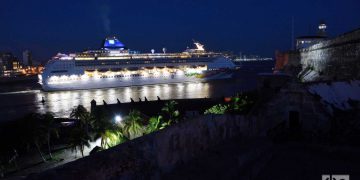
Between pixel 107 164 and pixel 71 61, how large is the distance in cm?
5650

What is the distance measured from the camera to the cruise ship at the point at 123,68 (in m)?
55.4

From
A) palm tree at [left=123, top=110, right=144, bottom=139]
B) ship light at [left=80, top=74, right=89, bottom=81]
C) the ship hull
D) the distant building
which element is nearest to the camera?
palm tree at [left=123, top=110, right=144, bottom=139]

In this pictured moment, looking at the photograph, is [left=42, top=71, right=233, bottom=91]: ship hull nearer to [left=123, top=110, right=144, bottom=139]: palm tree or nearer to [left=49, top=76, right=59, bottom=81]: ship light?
[left=49, top=76, right=59, bottom=81]: ship light

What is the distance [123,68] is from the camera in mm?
60688

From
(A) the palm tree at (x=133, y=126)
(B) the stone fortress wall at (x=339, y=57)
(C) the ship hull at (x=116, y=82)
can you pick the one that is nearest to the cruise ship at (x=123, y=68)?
(C) the ship hull at (x=116, y=82)

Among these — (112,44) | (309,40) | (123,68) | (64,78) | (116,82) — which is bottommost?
(116,82)

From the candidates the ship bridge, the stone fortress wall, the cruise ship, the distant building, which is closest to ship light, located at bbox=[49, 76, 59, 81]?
the cruise ship

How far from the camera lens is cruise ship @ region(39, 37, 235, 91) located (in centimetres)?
5544

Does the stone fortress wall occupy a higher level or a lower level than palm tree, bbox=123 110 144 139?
higher

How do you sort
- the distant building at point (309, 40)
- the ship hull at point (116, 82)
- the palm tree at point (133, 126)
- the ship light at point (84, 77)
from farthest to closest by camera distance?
1. the ship light at point (84, 77)
2. the ship hull at point (116, 82)
3. the distant building at point (309, 40)
4. the palm tree at point (133, 126)

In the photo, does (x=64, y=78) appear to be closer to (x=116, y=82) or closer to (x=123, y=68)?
(x=116, y=82)

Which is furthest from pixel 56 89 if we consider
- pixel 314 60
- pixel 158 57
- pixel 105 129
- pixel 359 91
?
pixel 359 91

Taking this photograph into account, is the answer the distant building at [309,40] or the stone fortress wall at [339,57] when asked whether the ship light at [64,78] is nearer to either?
the distant building at [309,40]

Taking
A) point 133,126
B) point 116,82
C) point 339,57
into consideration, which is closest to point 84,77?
point 116,82
